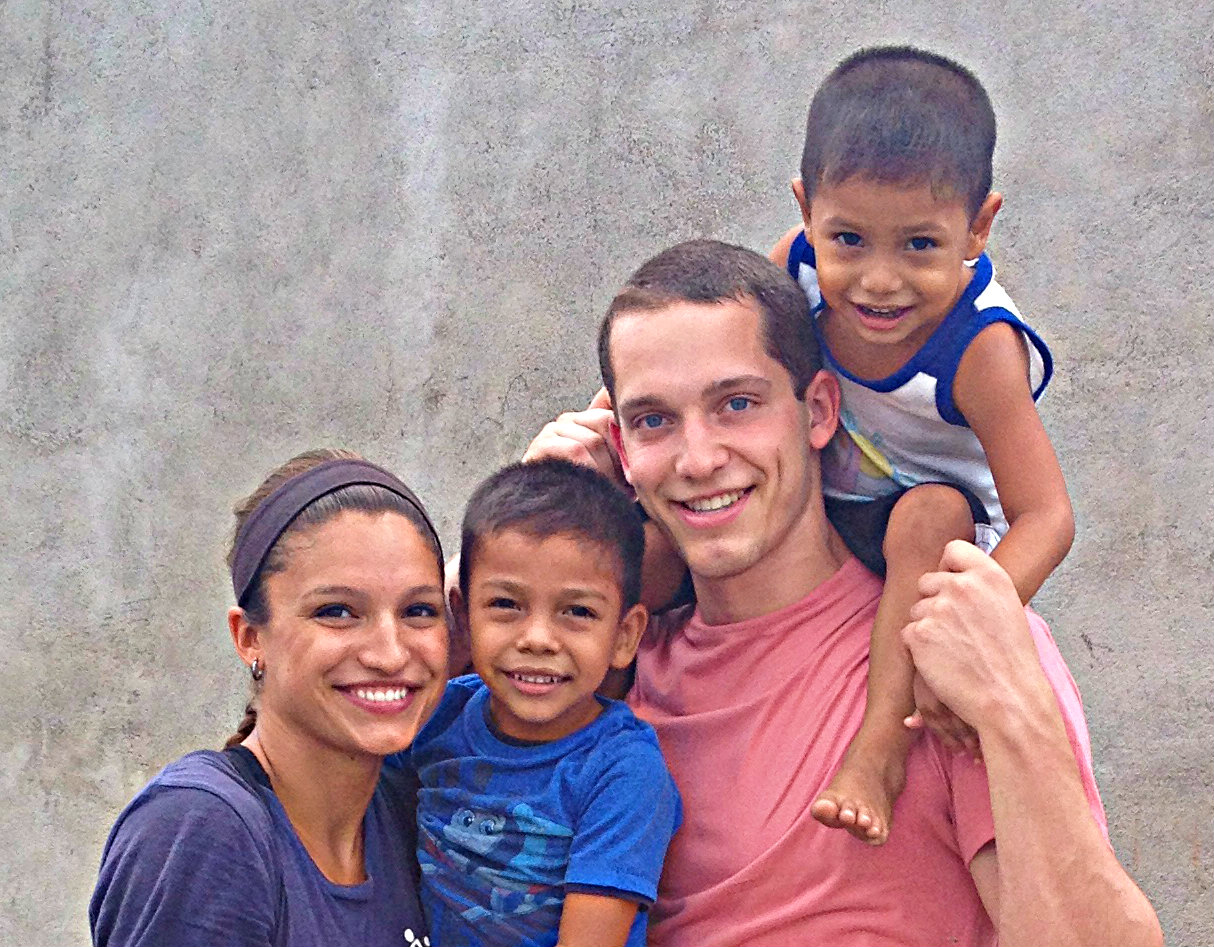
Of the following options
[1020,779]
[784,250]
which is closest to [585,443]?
[784,250]

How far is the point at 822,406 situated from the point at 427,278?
114 inches

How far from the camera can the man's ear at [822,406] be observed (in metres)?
2.62

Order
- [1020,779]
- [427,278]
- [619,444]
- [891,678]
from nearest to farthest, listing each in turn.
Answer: [1020,779], [891,678], [619,444], [427,278]

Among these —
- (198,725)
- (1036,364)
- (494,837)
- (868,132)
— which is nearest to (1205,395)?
(1036,364)

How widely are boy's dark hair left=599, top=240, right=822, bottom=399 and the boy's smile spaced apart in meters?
0.10

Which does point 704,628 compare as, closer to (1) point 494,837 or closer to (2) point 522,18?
(1) point 494,837

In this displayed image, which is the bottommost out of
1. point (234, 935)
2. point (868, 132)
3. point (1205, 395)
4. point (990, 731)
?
point (234, 935)

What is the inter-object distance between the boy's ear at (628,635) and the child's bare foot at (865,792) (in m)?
0.37

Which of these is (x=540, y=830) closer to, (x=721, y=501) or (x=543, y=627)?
(x=543, y=627)

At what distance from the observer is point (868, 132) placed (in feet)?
7.88

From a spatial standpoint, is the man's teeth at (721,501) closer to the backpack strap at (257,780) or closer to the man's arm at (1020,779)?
the man's arm at (1020,779)

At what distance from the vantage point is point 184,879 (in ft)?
6.56

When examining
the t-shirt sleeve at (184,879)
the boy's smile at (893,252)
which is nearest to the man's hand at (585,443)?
Answer: the boy's smile at (893,252)

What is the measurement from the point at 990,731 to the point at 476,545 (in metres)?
0.80
